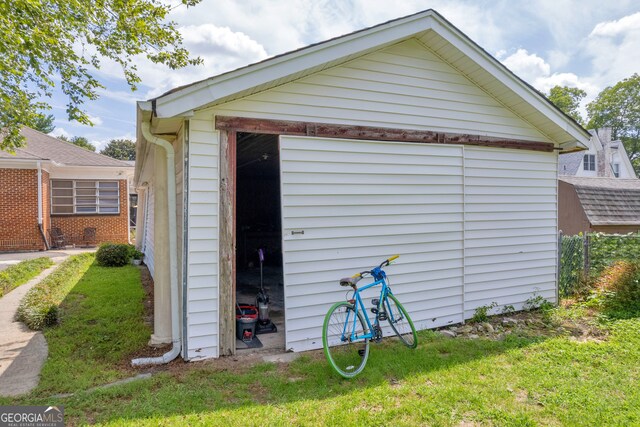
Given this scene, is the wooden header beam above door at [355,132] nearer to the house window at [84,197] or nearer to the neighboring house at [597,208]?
the neighboring house at [597,208]

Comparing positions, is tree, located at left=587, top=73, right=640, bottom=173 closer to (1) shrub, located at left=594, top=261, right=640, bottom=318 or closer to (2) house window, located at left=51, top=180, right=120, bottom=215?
(1) shrub, located at left=594, top=261, right=640, bottom=318

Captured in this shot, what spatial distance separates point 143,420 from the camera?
9.03 feet

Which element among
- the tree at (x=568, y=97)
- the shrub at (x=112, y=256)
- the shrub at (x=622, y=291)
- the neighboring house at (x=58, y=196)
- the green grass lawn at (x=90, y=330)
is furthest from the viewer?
the tree at (x=568, y=97)

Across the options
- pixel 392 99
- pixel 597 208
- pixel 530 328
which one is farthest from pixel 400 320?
pixel 597 208

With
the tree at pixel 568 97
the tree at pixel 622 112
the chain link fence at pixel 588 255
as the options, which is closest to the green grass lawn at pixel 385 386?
the chain link fence at pixel 588 255

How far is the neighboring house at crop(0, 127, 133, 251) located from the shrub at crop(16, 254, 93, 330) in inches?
155

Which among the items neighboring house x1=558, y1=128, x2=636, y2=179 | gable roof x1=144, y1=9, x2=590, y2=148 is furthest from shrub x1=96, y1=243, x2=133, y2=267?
neighboring house x1=558, y1=128, x2=636, y2=179

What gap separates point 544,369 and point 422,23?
4229mm

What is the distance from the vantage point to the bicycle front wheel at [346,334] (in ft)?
12.2

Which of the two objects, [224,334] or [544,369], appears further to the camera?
[224,334]

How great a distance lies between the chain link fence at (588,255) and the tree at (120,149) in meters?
48.5

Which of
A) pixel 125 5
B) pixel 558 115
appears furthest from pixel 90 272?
pixel 558 115

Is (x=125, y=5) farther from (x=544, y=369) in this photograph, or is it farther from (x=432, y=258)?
(x=544, y=369)

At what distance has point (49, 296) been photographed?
662 centimetres
